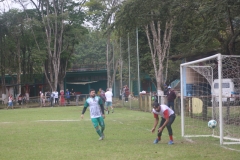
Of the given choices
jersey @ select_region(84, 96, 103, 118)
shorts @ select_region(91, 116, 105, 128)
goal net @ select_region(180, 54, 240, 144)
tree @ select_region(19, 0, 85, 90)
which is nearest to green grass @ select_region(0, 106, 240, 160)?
shorts @ select_region(91, 116, 105, 128)

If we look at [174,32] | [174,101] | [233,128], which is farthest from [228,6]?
[174,32]

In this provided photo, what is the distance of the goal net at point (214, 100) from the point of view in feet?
44.0

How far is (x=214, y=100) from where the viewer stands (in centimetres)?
1656

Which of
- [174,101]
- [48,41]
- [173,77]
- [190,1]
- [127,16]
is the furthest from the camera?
[48,41]

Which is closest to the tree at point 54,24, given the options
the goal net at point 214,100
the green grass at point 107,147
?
the goal net at point 214,100

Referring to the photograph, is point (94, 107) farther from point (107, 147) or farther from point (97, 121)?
point (107, 147)

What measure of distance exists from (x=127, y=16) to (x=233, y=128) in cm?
822

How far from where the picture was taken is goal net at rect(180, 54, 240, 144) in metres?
13.4

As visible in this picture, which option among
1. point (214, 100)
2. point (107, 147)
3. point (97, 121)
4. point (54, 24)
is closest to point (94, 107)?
point (97, 121)

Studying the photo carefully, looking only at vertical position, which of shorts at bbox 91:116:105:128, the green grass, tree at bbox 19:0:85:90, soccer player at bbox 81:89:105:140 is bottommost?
the green grass

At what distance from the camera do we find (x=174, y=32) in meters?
36.9

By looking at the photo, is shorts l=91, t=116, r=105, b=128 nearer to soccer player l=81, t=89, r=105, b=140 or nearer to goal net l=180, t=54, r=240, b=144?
soccer player l=81, t=89, r=105, b=140

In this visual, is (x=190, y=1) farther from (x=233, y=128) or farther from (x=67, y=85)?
(x=67, y=85)

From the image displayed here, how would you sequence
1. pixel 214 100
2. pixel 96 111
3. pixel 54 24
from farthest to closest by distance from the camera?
pixel 54 24 → pixel 214 100 → pixel 96 111
